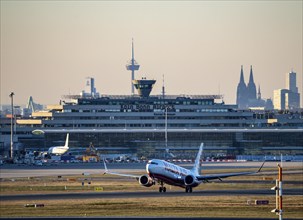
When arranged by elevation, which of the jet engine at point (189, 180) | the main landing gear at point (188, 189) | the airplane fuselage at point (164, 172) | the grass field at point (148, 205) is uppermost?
the airplane fuselage at point (164, 172)

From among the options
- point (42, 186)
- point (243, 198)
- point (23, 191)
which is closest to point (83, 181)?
point (42, 186)

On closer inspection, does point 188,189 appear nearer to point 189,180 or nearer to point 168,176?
point 189,180

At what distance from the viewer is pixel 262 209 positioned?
351ft

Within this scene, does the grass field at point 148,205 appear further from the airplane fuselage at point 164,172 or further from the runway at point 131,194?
the runway at point 131,194

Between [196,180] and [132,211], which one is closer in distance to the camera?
[132,211]

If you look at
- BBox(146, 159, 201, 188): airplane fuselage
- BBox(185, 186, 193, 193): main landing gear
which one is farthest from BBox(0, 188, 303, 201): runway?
BBox(146, 159, 201, 188): airplane fuselage

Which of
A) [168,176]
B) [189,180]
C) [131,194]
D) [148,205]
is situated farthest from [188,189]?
[148,205]

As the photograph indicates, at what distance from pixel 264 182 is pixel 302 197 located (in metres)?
27.3

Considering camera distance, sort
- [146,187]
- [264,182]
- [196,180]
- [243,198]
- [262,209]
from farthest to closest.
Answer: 1. [264,182]
2. [146,187]
3. [196,180]
4. [243,198]
5. [262,209]

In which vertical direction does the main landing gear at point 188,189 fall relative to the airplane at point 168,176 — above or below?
below

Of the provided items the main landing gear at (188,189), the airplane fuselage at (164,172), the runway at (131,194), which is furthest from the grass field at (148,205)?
the main landing gear at (188,189)

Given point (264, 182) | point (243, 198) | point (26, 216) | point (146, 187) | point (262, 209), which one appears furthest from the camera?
point (264, 182)

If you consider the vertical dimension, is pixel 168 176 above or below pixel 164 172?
→ below

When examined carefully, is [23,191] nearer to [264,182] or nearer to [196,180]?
[196,180]
